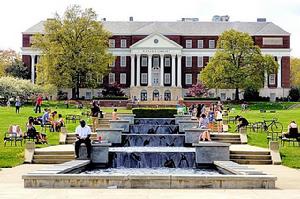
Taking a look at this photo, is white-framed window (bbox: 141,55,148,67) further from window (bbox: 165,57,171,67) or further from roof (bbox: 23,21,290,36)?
roof (bbox: 23,21,290,36)

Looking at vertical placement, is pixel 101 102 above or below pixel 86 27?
below

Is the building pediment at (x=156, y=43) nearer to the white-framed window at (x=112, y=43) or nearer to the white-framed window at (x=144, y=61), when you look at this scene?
the white-framed window at (x=144, y=61)

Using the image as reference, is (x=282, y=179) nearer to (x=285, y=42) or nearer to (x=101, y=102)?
(x=101, y=102)

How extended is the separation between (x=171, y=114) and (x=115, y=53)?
55.1 metres

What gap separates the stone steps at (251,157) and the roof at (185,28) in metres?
79.6

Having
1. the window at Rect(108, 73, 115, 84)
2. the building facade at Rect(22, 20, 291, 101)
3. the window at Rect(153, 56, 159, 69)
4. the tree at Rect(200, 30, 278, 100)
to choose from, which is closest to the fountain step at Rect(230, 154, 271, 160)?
the tree at Rect(200, 30, 278, 100)

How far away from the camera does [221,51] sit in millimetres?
84562

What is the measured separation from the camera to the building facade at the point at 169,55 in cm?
10000

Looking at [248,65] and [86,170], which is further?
[248,65]

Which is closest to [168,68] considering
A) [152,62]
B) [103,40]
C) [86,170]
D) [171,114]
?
[152,62]

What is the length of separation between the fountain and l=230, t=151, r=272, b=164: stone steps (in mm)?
816

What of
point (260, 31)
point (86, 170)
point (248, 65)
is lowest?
point (86, 170)

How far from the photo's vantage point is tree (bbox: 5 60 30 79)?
98188 mm
